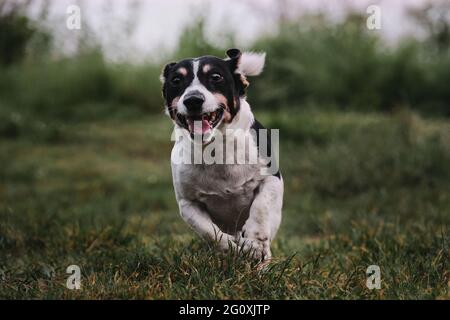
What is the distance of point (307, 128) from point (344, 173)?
196 centimetres

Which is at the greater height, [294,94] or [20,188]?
[294,94]

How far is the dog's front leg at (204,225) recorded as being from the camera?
3814mm

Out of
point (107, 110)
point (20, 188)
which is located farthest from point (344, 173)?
point (107, 110)

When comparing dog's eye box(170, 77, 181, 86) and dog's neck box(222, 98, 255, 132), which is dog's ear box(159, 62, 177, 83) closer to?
dog's eye box(170, 77, 181, 86)

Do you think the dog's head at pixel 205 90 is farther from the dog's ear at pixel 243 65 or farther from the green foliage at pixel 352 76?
the green foliage at pixel 352 76

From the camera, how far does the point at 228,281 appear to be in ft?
11.4

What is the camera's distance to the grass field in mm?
3549

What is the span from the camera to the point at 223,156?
394 centimetres

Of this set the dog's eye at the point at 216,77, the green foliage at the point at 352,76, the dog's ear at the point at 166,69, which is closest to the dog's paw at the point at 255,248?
the dog's eye at the point at 216,77

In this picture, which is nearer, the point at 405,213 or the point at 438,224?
the point at 438,224

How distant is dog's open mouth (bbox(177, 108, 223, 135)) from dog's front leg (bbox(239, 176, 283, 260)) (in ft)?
1.67

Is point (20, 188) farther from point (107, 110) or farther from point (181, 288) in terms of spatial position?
point (181, 288)

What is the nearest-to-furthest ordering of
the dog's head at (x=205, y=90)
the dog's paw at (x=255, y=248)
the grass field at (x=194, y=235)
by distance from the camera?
the grass field at (x=194, y=235) → the dog's head at (x=205, y=90) → the dog's paw at (x=255, y=248)

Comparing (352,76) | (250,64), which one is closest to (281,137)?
(352,76)
